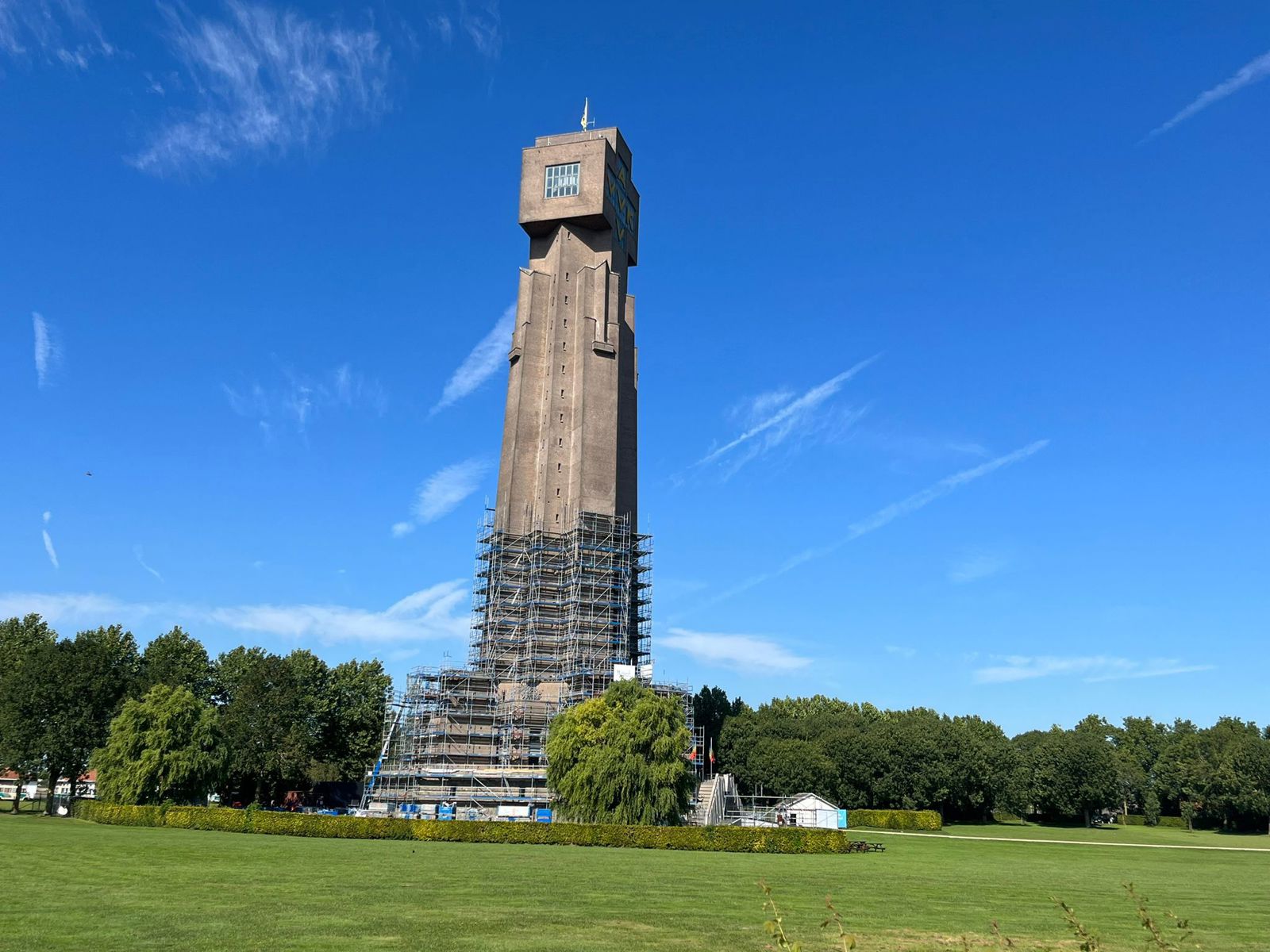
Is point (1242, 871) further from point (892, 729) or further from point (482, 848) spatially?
point (892, 729)

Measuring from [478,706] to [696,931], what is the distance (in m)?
67.8

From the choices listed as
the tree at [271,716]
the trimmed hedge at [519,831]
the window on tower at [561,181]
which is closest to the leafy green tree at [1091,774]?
the trimmed hedge at [519,831]

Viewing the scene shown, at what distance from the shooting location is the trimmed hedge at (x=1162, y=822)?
132 m

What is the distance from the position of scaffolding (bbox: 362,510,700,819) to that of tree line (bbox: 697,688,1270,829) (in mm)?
12351

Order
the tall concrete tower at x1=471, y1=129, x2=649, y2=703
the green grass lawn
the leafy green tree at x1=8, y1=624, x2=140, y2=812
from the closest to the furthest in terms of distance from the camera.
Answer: the leafy green tree at x1=8, y1=624, x2=140, y2=812
the green grass lawn
the tall concrete tower at x1=471, y1=129, x2=649, y2=703

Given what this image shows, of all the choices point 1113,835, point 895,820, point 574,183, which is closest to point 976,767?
point 1113,835

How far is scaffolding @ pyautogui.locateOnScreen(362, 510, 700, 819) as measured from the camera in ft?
269

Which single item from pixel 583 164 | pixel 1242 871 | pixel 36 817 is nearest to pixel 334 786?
pixel 36 817

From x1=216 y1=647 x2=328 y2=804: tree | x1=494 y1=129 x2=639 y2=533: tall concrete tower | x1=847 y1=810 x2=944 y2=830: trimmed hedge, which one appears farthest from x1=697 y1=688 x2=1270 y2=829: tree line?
x1=216 y1=647 x2=328 y2=804: tree

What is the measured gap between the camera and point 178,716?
69.2m

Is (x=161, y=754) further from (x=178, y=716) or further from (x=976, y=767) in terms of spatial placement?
(x=976, y=767)

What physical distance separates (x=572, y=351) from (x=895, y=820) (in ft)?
179

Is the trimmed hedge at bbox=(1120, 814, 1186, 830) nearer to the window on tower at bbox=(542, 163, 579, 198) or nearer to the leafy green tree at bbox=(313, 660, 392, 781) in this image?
the leafy green tree at bbox=(313, 660, 392, 781)

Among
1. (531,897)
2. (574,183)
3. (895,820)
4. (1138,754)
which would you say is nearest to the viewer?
(531,897)
